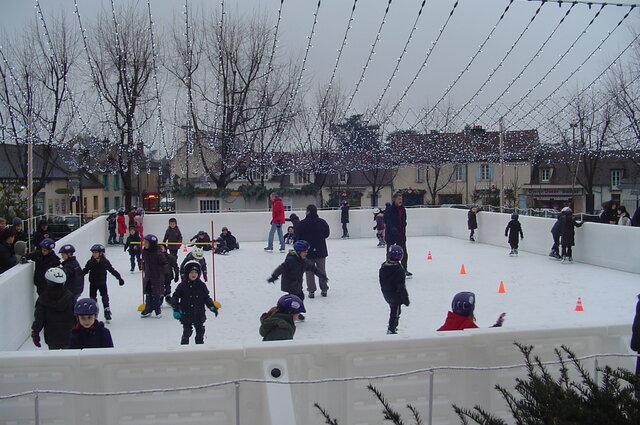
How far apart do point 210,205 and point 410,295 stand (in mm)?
19898

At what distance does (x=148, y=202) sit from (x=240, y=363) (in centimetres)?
3470

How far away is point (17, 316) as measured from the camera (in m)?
8.47

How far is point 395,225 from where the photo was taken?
12.5m

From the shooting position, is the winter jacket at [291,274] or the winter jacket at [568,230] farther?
the winter jacket at [568,230]

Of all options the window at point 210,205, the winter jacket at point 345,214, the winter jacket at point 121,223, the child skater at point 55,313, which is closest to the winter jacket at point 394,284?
the child skater at point 55,313

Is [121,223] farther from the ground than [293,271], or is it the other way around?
[121,223]

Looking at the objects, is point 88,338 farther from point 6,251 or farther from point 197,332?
point 6,251

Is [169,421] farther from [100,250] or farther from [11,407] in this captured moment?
[100,250]

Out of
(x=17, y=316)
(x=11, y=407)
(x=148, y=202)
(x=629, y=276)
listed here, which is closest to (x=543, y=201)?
(x=148, y=202)

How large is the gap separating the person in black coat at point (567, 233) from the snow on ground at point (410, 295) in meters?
0.40

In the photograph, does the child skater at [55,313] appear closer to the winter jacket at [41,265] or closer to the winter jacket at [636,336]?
the winter jacket at [41,265]

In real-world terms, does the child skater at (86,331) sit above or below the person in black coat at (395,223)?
below

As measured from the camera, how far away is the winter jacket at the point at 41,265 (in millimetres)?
9133

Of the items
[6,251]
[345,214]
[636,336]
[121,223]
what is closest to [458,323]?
[636,336]
